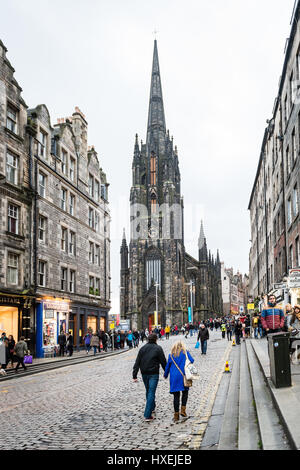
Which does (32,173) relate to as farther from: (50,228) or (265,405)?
(265,405)

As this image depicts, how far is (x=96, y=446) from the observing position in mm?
6613

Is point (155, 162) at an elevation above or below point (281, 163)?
above

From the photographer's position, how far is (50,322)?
28594 millimetres

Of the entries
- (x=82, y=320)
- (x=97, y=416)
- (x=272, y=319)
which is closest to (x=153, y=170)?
(x=82, y=320)

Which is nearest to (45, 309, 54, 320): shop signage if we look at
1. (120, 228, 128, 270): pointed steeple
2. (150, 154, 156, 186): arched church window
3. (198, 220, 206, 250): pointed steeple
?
(120, 228, 128, 270): pointed steeple

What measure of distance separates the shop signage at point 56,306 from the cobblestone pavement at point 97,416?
13.4 m

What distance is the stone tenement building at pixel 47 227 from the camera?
24906 millimetres

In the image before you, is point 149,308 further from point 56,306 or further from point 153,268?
point 56,306

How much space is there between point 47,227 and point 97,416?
69.9 ft

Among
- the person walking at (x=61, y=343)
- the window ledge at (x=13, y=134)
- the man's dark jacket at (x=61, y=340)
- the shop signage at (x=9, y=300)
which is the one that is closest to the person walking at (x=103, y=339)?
the person walking at (x=61, y=343)

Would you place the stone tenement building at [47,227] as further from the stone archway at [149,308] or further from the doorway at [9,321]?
the stone archway at [149,308]

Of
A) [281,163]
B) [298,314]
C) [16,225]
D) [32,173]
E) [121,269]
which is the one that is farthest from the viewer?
[121,269]
